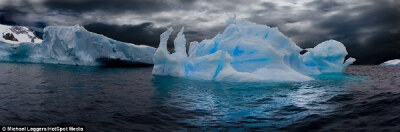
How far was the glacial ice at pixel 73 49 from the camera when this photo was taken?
3353 centimetres

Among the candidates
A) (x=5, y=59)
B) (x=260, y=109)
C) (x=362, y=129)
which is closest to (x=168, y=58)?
(x=260, y=109)

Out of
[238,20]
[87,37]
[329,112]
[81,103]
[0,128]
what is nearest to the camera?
[0,128]

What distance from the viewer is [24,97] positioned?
328 inches

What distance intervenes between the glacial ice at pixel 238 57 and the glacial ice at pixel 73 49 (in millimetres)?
16491

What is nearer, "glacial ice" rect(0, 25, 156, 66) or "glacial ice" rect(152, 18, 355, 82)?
"glacial ice" rect(152, 18, 355, 82)

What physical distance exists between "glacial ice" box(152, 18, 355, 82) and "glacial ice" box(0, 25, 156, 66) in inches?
649

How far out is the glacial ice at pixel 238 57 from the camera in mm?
15844

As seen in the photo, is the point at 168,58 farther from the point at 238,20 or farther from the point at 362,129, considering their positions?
the point at 362,129

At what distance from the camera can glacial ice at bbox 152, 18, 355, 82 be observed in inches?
624

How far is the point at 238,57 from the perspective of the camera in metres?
18.3

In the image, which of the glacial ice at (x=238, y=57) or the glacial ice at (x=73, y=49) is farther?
the glacial ice at (x=73, y=49)

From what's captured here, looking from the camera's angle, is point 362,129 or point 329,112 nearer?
point 362,129

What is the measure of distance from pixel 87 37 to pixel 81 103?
90.8 feet

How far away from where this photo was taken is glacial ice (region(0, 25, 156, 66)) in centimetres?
3353
